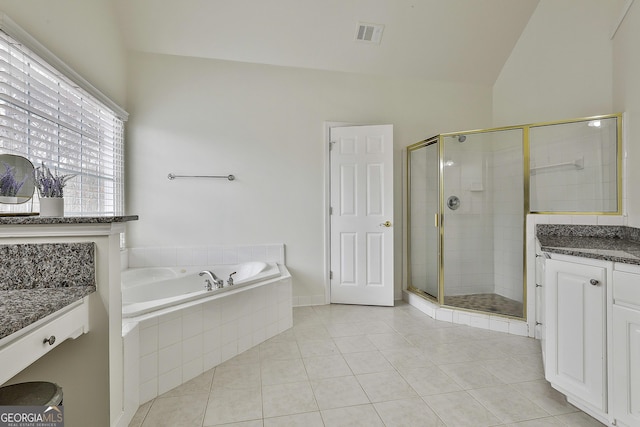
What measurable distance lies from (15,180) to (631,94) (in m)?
3.64

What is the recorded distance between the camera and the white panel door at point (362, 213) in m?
3.35

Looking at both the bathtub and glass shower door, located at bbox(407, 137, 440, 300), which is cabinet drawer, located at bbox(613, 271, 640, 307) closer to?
glass shower door, located at bbox(407, 137, 440, 300)

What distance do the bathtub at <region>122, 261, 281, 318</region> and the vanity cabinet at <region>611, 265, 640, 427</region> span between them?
214 cm

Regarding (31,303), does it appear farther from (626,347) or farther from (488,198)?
(488,198)

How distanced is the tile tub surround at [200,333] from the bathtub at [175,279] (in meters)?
0.08

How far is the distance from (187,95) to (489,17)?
9.88ft

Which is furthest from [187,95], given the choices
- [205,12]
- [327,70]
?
[327,70]

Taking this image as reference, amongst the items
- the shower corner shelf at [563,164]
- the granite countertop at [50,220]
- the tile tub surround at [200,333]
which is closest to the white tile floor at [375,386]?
the tile tub surround at [200,333]

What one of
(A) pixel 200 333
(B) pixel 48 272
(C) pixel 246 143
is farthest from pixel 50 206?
(C) pixel 246 143

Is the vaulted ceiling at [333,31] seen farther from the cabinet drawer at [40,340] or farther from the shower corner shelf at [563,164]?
the cabinet drawer at [40,340]

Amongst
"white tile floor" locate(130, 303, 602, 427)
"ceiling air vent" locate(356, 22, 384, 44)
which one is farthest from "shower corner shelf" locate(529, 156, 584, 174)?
"ceiling air vent" locate(356, 22, 384, 44)

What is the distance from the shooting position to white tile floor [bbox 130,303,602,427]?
1.59 metres

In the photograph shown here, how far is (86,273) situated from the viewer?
4.16ft

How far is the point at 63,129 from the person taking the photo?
2.18m
